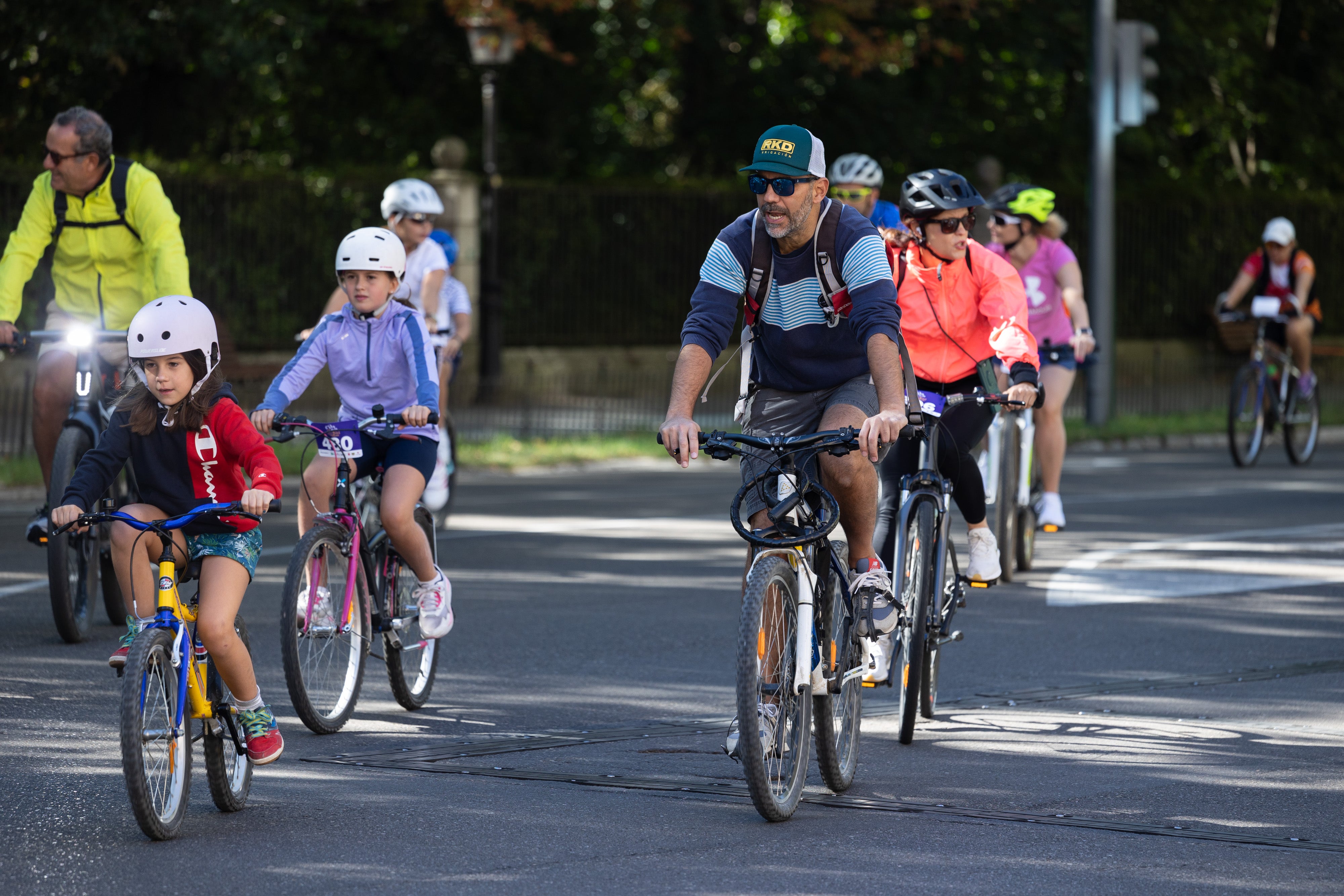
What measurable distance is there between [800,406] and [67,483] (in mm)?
3558

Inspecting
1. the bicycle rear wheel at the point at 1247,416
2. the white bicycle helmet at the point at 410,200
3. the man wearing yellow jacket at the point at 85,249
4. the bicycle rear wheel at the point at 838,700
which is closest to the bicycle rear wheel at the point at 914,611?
the bicycle rear wheel at the point at 838,700

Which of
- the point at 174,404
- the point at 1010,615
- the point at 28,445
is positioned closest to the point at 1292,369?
the point at 1010,615

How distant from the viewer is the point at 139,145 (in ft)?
78.0

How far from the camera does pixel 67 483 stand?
8.21 metres

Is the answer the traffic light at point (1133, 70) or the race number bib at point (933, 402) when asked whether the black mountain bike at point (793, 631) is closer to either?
the race number bib at point (933, 402)

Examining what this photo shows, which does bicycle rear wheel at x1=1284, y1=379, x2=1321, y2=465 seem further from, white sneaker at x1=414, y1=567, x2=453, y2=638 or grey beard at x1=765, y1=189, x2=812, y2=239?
grey beard at x1=765, y1=189, x2=812, y2=239

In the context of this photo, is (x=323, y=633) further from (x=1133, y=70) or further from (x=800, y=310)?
(x=1133, y=70)

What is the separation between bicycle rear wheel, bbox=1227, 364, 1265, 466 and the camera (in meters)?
16.6

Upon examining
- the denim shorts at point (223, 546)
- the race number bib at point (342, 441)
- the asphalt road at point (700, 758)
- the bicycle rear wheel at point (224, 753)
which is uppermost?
the race number bib at point (342, 441)

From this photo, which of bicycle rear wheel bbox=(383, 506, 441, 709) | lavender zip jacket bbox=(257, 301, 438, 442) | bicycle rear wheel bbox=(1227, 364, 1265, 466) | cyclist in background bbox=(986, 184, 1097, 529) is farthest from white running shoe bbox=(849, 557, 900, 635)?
bicycle rear wheel bbox=(1227, 364, 1265, 466)

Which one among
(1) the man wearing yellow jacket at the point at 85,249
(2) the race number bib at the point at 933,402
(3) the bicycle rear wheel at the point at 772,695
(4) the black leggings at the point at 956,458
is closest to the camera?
(3) the bicycle rear wheel at the point at 772,695

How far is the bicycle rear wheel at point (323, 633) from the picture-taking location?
6531 millimetres

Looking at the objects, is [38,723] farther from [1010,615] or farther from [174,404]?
[1010,615]

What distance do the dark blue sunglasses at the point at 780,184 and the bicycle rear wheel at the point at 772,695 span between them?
3.52 ft
